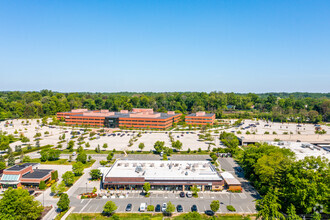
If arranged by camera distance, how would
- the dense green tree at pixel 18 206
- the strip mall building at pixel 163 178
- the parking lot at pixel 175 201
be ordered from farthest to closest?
the strip mall building at pixel 163 178 < the parking lot at pixel 175 201 < the dense green tree at pixel 18 206

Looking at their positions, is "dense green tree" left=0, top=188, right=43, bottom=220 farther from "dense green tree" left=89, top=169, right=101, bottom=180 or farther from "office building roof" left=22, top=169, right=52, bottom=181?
"dense green tree" left=89, top=169, right=101, bottom=180

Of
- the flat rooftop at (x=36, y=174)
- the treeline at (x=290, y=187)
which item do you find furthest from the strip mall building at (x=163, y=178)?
the flat rooftop at (x=36, y=174)

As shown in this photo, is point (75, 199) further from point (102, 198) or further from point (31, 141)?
point (31, 141)

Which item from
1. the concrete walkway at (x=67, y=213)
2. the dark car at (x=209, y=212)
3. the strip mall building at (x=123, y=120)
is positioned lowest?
the concrete walkway at (x=67, y=213)

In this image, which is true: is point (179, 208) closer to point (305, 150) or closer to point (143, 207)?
point (143, 207)

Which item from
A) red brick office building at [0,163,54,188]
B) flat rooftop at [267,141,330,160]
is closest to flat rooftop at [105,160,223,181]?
red brick office building at [0,163,54,188]

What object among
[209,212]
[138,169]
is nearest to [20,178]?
[138,169]

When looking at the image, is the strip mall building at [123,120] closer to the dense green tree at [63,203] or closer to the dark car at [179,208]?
the dark car at [179,208]
